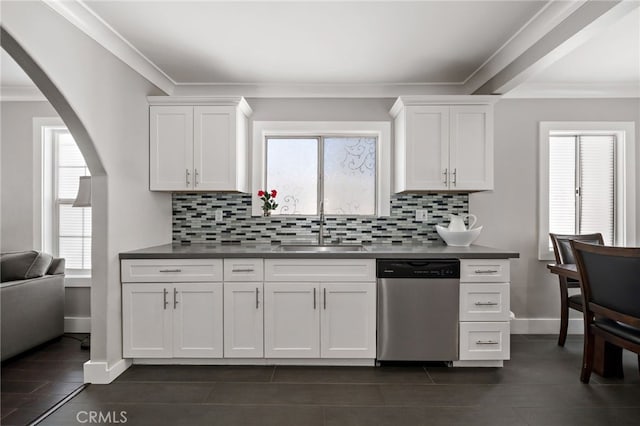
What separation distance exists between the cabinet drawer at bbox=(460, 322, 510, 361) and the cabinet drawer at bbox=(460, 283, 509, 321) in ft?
0.18

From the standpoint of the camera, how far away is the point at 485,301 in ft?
9.38

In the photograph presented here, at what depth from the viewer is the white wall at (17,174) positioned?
12.3 feet

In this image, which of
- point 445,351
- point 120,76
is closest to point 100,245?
point 120,76

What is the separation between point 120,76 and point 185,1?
0.96 meters

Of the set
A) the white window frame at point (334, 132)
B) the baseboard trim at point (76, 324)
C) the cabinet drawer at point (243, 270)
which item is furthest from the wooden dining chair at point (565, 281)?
the baseboard trim at point (76, 324)

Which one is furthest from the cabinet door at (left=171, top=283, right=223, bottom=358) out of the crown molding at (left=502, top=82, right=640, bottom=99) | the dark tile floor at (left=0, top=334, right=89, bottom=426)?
the crown molding at (left=502, top=82, right=640, bottom=99)

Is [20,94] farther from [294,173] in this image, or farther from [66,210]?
[294,173]

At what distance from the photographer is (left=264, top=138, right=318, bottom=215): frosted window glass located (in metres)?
3.77

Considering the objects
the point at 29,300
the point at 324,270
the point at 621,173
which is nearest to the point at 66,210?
the point at 29,300

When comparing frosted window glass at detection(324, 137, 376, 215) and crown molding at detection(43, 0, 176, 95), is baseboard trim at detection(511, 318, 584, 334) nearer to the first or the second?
frosted window glass at detection(324, 137, 376, 215)

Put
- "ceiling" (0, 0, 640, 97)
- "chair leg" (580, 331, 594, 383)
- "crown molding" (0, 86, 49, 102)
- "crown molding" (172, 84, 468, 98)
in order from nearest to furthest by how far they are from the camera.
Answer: "ceiling" (0, 0, 640, 97) < "chair leg" (580, 331, 594, 383) < "crown molding" (172, 84, 468, 98) < "crown molding" (0, 86, 49, 102)

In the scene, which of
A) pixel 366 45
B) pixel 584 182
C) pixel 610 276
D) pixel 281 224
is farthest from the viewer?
pixel 584 182

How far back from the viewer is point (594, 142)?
3.82 meters

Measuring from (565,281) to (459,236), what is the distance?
1024mm
